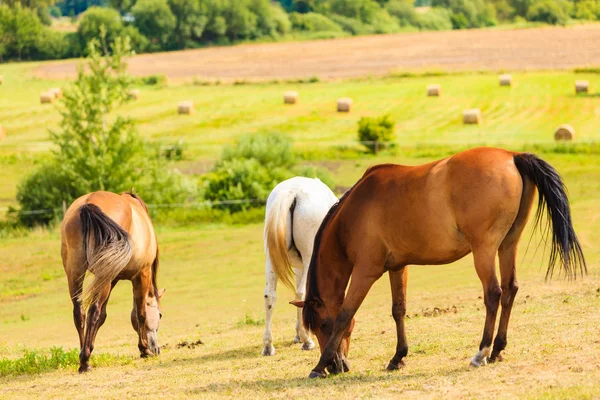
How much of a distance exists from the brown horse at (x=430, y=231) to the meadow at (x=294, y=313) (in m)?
0.52

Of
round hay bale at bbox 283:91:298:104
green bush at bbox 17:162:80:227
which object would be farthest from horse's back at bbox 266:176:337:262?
round hay bale at bbox 283:91:298:104

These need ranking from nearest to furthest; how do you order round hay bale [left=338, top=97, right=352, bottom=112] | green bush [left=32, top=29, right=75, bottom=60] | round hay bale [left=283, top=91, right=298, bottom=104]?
round hay bale [left=338, top=97, right=352, bottom=112] < round hay bale [left=283, top=91, right=298, bottom=104] < green bush [left=32, top=29, right=75, bottom=60]

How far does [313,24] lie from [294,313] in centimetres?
8956

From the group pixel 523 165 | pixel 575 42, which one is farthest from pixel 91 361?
pixel 575 42

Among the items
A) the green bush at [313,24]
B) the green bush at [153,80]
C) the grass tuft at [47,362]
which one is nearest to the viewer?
the grass tuft at [47,362]

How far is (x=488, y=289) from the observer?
8.47 metres

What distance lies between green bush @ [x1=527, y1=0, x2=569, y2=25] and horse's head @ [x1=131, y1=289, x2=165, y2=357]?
94.0 m

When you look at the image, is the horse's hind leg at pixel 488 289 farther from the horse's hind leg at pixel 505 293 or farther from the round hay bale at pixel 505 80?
the round hay bale at pixel 505 80

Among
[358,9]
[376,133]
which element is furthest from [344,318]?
[358,9]

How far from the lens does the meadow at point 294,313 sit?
853cm

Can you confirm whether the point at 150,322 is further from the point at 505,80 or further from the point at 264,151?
the point at 505,80

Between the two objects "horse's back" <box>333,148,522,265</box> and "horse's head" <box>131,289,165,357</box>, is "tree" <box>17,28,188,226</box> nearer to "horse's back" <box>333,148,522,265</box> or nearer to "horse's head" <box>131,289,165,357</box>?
"horse's head" <box>131,289,165,357</box>

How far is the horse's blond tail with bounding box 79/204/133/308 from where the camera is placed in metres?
10.9

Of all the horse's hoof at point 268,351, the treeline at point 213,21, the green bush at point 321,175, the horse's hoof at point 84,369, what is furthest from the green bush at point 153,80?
the horse's hoof at point 268,351
